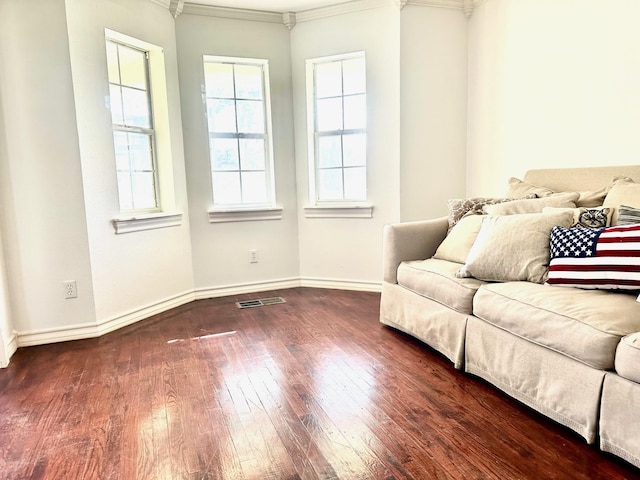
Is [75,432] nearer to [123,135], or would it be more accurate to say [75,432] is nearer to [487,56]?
[123,135]

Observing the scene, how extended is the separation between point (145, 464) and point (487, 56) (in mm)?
3611

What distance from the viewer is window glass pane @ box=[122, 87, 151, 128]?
3291 mm

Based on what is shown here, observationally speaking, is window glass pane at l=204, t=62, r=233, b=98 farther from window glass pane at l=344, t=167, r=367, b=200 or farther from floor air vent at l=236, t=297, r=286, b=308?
floor air vent at l=236, t=297, r=286, b=308

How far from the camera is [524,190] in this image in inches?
107

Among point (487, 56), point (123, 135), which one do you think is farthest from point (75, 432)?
point (487, 56)

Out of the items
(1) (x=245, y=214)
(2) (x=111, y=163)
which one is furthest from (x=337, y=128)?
(2) (x=111, y=163)

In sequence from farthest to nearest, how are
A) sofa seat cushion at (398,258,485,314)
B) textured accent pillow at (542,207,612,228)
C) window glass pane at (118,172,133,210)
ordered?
1. window glass pane at (118,172,133,210)
2. sofa seat cushion at (398,258,485,314)
3. textured accent pillow at (542,207,612,228)

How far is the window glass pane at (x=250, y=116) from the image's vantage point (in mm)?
3941

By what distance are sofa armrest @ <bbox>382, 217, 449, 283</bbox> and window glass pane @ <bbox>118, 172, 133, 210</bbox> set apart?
195cm

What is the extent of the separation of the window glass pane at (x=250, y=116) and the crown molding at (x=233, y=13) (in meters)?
0.70

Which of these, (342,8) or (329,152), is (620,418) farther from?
(342,8)

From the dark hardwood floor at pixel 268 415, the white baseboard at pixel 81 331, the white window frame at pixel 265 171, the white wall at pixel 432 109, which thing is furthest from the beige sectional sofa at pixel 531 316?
the white baseboard at pixel 81 331

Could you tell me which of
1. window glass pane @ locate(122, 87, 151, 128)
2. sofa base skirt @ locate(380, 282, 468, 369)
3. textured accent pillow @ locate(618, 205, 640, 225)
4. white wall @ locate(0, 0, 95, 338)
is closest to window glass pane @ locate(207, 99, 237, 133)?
window glass pane @ locate(122, 87, 151, 128)

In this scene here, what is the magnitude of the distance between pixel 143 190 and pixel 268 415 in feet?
7.53
